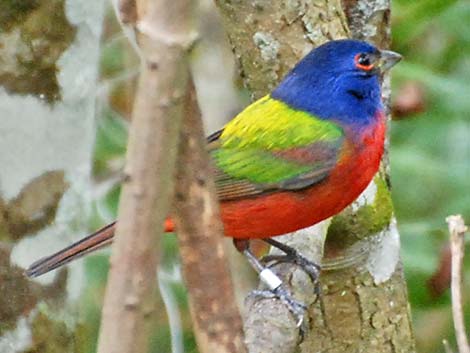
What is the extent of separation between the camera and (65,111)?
2906 millimetres

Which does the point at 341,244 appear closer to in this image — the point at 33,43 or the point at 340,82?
the point at 340,82

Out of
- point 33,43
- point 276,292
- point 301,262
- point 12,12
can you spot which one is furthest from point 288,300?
point 12,12

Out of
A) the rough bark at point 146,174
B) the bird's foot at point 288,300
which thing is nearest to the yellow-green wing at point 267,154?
the bird's foot at point 288,300

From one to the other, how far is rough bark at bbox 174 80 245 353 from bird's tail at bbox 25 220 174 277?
50.6 inches

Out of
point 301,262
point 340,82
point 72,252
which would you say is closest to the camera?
point 72,252

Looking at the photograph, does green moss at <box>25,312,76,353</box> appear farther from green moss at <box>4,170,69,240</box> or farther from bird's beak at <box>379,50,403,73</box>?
bird's beak at <box>379,50,403,73</box>

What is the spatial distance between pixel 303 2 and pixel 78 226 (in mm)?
1205

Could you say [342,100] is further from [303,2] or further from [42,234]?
[42,234]

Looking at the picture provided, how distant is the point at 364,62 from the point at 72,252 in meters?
1.56

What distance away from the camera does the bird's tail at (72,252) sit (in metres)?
2.82

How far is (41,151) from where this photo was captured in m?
2.82

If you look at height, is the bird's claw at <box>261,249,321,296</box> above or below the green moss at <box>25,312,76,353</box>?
above

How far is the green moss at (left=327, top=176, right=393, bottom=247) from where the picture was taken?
3766 mm

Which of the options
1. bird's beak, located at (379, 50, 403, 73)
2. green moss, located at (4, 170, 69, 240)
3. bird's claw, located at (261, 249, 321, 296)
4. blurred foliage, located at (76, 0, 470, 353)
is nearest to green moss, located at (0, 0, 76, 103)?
green moss, located at (4, 170, 69, 240)
